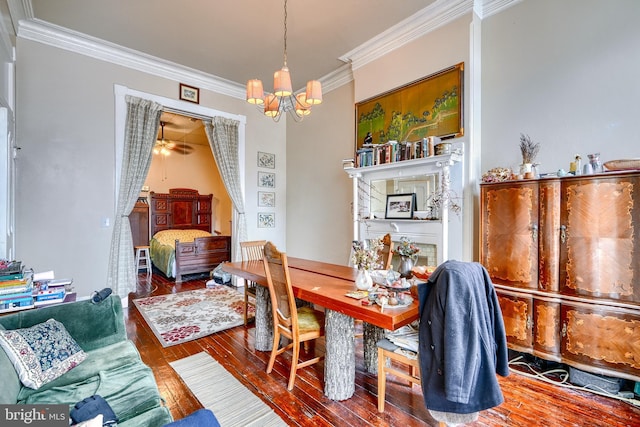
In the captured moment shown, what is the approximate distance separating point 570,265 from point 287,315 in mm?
2245

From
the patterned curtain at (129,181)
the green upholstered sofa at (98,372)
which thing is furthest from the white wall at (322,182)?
the green upholstered sofa at (98,372)

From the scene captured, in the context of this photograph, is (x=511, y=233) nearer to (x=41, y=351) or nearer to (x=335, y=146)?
(x=335, y=146)

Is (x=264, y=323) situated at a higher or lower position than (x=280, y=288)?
lower

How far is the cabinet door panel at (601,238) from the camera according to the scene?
6.52 ft

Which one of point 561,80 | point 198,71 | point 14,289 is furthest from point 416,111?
point 14,289

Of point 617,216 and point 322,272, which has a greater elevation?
point 617,216

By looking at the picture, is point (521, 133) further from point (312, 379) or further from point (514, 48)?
point (312, 379)

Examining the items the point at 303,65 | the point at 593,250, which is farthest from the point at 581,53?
the point at 303,65

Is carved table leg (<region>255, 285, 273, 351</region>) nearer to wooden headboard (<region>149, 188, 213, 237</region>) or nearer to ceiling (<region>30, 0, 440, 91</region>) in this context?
ceiling (<region>30, 0, 440, 91</region>)

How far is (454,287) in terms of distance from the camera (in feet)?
4.66

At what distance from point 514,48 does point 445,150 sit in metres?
1.16

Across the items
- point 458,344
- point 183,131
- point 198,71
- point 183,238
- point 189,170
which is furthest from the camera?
point 189,170

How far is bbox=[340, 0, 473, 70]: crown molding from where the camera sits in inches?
119

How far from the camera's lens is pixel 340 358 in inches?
79.0
